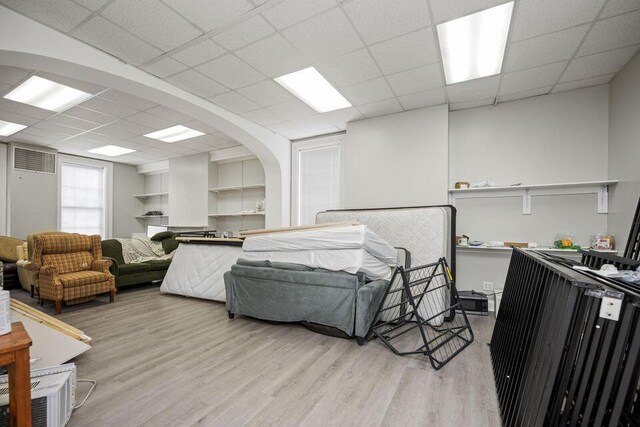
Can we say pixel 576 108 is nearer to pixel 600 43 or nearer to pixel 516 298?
pixel 600 43

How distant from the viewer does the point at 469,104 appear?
4.05 m

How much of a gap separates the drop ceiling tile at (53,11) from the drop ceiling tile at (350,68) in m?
2.13

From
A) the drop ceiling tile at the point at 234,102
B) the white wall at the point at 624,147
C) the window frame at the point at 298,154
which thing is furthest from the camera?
the window frame at the point at 298,154

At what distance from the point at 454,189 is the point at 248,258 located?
296 centimetres

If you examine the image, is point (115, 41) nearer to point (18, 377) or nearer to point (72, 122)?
point (18, 377)

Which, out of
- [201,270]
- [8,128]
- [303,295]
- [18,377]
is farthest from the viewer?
[8,128]

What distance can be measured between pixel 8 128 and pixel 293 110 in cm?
531

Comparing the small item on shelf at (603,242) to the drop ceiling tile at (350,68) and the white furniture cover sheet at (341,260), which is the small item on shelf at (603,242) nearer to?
the white furniture cover sheet at (341,260)

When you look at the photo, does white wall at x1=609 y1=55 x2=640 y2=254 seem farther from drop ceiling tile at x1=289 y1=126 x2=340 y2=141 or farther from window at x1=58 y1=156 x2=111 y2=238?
window at x1=58 y1=156 x2=111 y2=238

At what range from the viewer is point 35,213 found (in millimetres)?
6246

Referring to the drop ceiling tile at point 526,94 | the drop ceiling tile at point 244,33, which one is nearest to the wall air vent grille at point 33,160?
the drop ceiling tile at point 244,33

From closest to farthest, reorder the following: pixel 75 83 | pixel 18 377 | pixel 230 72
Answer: pixel 18 377, pixel 230 72, pixel 75 83

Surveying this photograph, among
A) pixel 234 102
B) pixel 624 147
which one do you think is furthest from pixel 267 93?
pixel 624 147

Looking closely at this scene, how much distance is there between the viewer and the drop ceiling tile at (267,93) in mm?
3590
